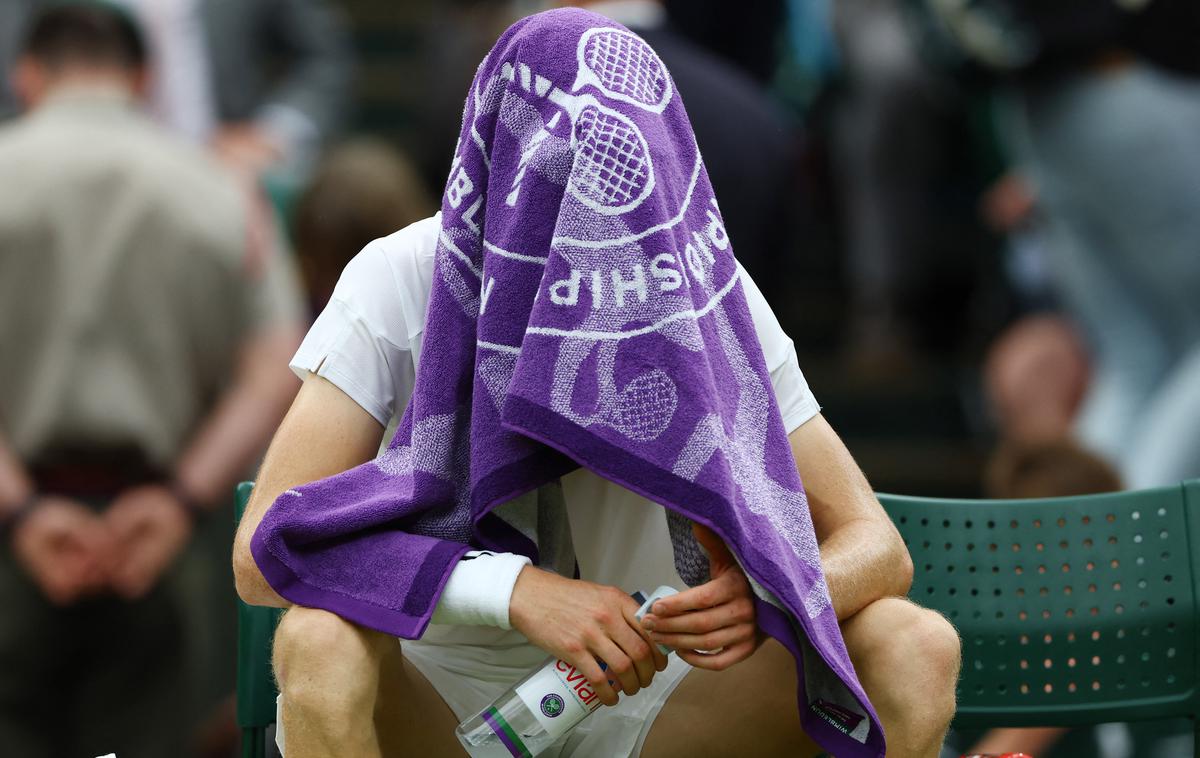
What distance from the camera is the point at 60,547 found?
14.0 feet

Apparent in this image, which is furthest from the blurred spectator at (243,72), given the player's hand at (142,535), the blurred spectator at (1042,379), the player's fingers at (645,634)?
the player's fingers at (645,634)

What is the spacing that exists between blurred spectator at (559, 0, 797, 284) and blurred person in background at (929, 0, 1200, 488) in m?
0.62

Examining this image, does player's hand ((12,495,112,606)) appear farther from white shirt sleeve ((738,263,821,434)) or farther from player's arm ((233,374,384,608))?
white shirt sleeve ((738,263,821,434))

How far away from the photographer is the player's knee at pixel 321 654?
2475 mm

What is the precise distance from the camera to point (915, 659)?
2.61 meters

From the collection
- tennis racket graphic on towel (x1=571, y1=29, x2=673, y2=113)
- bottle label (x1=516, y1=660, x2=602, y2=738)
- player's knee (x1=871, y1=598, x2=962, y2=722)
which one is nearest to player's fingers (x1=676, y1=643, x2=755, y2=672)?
bottle label (x1=516, y1=660, x2=602, y2=738)

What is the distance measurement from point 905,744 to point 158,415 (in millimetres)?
2331

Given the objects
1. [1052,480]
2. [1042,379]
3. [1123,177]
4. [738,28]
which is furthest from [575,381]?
[1042,379]

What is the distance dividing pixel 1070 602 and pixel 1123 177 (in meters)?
1.85

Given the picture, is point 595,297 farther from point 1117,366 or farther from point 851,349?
point 851,349

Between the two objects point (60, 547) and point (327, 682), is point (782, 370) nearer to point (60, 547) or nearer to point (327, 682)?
point (327, 682)

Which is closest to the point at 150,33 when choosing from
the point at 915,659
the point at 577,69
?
the point at 577,69

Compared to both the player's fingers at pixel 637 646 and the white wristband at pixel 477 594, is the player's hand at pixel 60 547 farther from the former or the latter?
the player's fingers at pixel 637 646

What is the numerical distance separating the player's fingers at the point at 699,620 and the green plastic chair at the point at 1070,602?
0.79 metres
